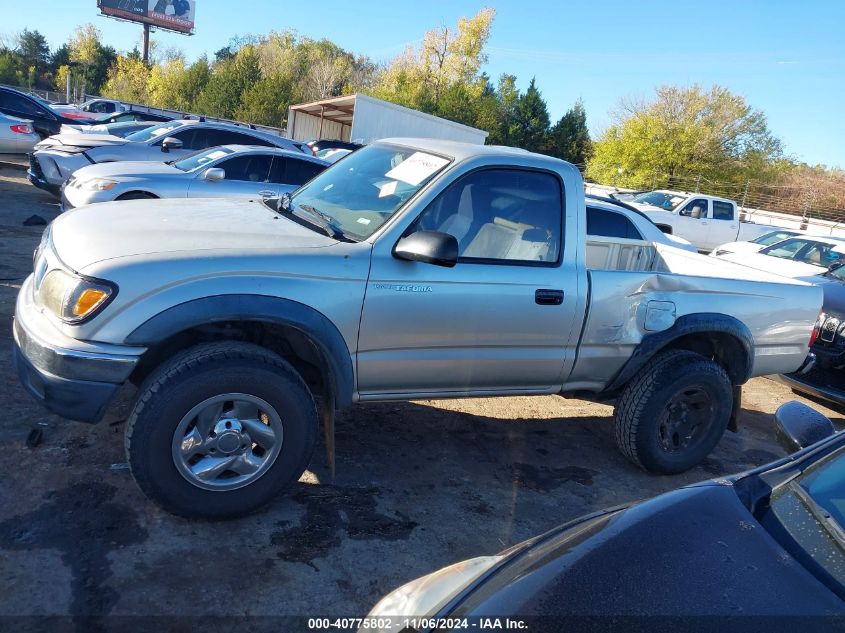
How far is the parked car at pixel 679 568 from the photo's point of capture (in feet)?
5.51

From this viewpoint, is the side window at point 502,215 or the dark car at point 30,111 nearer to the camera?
the side window at point 502,215

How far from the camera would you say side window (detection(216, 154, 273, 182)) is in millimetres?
9055

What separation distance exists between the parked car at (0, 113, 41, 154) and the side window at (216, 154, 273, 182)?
8.23 metres

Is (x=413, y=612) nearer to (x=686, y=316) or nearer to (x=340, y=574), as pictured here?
(x=340, y=574)

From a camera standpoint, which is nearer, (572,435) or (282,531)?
(282,531)

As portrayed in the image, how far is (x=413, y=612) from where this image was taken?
1.86 m

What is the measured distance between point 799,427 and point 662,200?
57.5ft

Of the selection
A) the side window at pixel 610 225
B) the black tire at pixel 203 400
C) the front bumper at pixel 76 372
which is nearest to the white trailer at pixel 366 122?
the side window at pixel 610 225

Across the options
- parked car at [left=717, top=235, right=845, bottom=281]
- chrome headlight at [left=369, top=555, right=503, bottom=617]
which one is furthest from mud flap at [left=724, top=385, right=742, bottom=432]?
parked car at [left=717, top=235, right=845, bottom=281]

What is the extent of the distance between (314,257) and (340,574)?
4.91 feet

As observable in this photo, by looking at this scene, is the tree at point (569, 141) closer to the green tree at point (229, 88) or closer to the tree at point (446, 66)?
the tree at point (446, 66)

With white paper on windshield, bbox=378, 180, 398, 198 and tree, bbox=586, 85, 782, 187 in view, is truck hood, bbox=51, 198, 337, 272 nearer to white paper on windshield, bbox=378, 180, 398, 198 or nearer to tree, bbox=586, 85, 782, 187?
white paper on windshield, bbox=378, 180, 398, 198

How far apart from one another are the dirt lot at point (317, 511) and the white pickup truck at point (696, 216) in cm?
1384

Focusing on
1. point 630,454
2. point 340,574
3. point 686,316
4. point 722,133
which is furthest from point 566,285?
point 722,133
